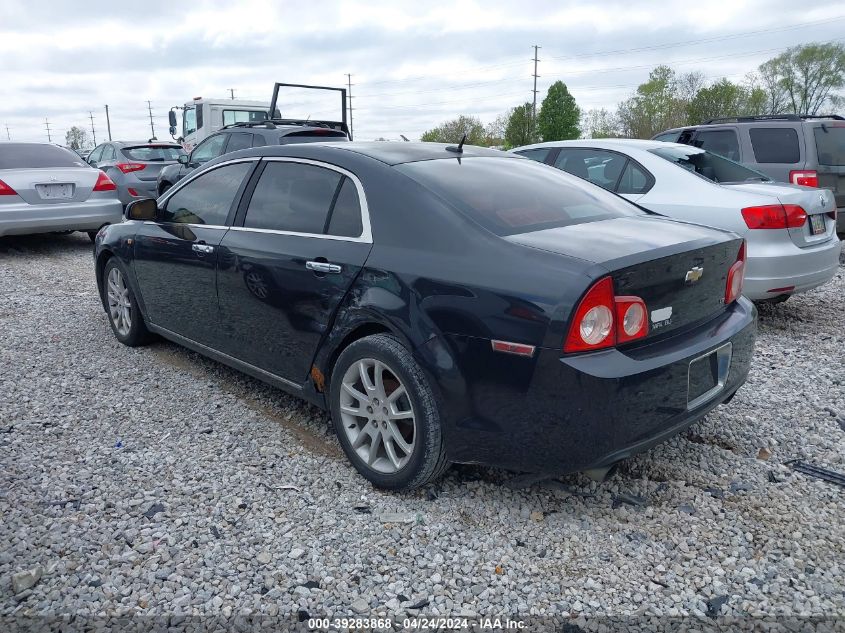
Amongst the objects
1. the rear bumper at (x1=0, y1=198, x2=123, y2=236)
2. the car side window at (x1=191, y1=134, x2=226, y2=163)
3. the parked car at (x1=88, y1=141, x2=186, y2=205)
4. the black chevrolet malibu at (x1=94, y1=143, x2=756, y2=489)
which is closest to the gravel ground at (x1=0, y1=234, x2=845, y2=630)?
the black chevrolet malibu at (x1=94, y1=143, x2=756, y2=489)

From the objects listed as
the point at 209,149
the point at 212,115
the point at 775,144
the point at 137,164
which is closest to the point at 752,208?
the point at 775,144

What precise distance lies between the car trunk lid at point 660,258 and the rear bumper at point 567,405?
158 mm

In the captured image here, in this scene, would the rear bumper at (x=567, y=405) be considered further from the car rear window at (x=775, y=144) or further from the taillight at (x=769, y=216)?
the car rear window at (x=775, y=144)

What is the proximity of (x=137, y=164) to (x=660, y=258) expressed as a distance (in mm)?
12397

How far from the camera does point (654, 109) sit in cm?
6475

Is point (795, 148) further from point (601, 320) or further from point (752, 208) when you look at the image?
point (601, 320)

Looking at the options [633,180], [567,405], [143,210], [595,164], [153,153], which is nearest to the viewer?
[567,405]

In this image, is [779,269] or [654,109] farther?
[654,109]

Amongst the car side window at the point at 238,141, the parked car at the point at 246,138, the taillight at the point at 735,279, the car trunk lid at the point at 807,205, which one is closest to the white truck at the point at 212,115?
the parked car at the point at 246,138

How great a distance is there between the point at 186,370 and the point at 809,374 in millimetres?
4306

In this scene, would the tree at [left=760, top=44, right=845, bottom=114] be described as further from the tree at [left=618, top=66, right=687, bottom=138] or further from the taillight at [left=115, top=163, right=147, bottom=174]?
the taillight at [left=115, top=163, right=147, bottom=174]

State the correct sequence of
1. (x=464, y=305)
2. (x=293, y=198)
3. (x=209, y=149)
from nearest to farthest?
1. (x=464, y=305)
2. (x=293, y=198)
3. (x=209, y=149)

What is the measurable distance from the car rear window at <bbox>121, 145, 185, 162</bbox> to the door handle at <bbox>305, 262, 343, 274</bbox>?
37.2 ft

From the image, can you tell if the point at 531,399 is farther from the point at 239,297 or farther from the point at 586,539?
the point at 239,297
